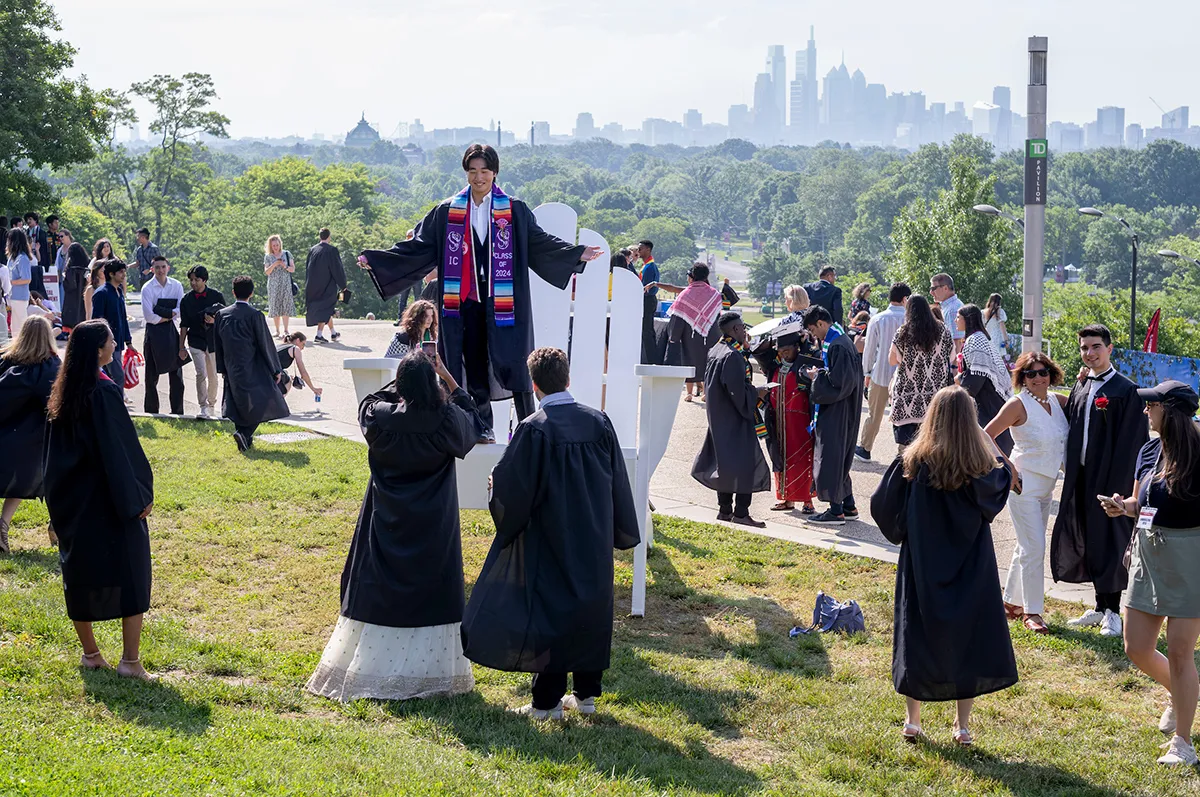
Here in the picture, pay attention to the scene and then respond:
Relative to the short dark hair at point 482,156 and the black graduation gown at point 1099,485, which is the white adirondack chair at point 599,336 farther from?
the black graduation gown at point 1099,485

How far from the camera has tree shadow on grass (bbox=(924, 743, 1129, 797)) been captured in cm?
546

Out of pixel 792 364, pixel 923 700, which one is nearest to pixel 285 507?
pixel 792 364

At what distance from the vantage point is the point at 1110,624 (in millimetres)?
7566

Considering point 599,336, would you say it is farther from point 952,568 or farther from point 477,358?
point 952,568

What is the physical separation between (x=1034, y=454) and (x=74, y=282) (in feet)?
49.7

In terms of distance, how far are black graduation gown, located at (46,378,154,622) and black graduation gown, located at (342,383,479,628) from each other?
42.0 inches

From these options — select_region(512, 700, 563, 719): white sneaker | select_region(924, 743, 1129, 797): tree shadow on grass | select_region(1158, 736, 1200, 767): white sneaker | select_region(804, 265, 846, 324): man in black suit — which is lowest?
select_region(924, 743, 1129, 797): tree shadow on grass

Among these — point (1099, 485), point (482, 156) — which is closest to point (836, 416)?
point (1099, 485)

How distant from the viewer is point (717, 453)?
33.6ft

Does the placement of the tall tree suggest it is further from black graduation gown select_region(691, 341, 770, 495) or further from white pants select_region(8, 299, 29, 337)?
black graduation gown select_region(691, 341, 770, 495)

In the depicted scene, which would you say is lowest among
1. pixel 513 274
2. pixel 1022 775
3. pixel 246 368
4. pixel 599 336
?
pixel 1022 775

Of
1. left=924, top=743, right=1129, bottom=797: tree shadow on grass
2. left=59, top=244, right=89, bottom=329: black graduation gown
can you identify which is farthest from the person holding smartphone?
left=59, top=244, right=89, bottom=329: black graduation gown

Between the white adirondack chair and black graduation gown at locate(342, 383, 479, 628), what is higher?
the white adirondack chair

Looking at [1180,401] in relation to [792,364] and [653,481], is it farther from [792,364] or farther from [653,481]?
[653,481]
